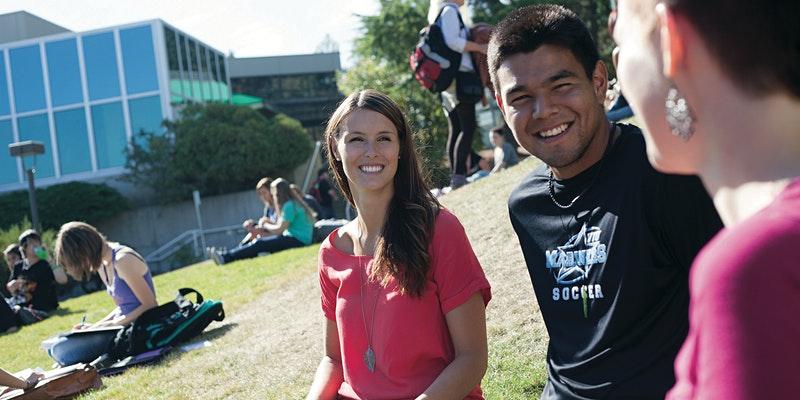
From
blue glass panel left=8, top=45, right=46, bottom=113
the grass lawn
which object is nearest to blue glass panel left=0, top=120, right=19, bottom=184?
blue glass panel left=8, top=45, right=46, bottom=113

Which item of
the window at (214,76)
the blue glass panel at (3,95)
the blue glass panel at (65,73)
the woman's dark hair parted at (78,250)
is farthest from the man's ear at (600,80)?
the window at (214,76)

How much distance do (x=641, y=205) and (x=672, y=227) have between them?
0.12 metres

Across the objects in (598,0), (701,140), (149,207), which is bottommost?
(149,207)

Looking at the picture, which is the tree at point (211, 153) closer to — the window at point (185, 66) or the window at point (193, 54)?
the window at point (185, 66)

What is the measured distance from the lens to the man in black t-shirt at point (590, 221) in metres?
2.69

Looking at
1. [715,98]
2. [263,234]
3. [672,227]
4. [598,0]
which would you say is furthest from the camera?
[598,0]

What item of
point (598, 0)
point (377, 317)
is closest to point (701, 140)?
point (377, 317)

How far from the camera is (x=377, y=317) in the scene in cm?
352

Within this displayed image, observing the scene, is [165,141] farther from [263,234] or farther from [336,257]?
[336,257]

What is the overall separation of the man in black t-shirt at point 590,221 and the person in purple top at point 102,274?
224 inches

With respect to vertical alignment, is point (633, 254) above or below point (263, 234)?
above

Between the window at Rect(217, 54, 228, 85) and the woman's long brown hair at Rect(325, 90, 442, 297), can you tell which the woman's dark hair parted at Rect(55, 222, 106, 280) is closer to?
the woman's long brown hair at Rect(325, 90, 442, 297)

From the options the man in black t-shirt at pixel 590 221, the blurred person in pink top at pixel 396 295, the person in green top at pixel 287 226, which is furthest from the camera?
the person in green top at pixel 287 226

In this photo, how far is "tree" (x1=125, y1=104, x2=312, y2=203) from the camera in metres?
29.8
